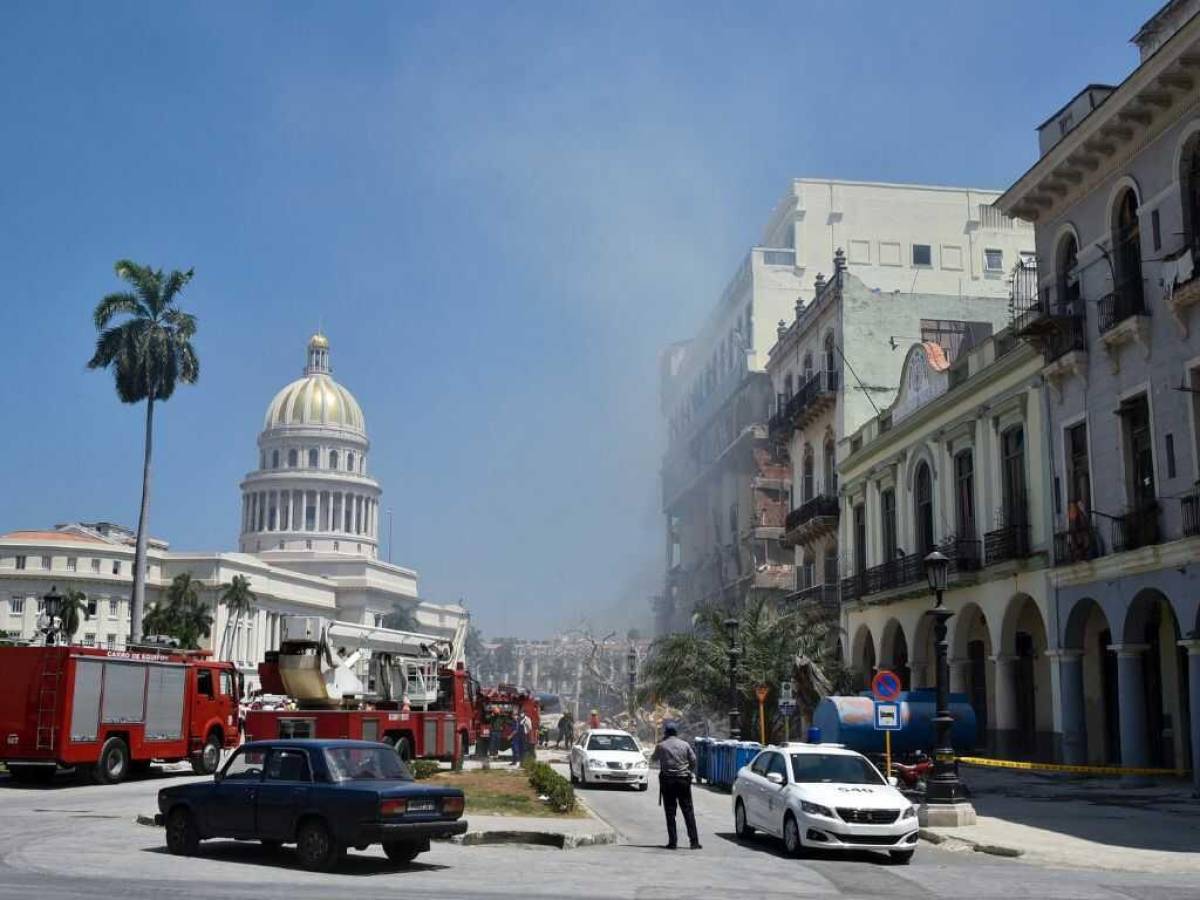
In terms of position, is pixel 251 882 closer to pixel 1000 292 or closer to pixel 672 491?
pixel 1000 292

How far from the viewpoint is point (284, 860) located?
15.5 metres

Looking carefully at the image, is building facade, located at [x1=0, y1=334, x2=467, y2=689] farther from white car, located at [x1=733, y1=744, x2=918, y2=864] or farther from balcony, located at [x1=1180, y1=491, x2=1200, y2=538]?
white car, located at [x1=733, y1=744, x2=918, y2=864]

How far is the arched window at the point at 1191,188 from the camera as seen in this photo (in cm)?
2614

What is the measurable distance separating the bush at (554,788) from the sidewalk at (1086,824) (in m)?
5.87

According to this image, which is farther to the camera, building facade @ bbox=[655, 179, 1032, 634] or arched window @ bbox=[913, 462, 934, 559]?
building facade @ bbox=[655, 179, 1032, 634]

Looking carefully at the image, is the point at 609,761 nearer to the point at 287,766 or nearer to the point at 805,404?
the point at 287,766

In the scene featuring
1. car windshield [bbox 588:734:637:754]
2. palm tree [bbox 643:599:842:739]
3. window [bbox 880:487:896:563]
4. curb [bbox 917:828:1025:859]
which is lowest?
curb [bbox 917:828:1025:859]

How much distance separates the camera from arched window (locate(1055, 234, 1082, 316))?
31327 mm

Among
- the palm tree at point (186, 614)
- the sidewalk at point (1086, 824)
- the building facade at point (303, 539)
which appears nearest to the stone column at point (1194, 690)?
the sidewalk at point (1086, 824)

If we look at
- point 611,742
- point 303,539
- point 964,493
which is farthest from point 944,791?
point 303,539

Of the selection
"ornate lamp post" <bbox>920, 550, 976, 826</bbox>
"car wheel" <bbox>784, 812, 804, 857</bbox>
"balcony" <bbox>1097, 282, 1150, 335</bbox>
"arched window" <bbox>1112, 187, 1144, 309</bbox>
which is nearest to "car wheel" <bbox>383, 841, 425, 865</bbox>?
"car wheel" <bbox>784, 812, 804, 857</bbox>

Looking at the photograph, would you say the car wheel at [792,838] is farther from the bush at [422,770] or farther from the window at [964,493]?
the window at [964,493]

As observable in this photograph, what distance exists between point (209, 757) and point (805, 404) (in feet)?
89.1

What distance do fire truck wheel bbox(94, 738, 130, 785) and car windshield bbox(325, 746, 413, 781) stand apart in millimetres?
15720
